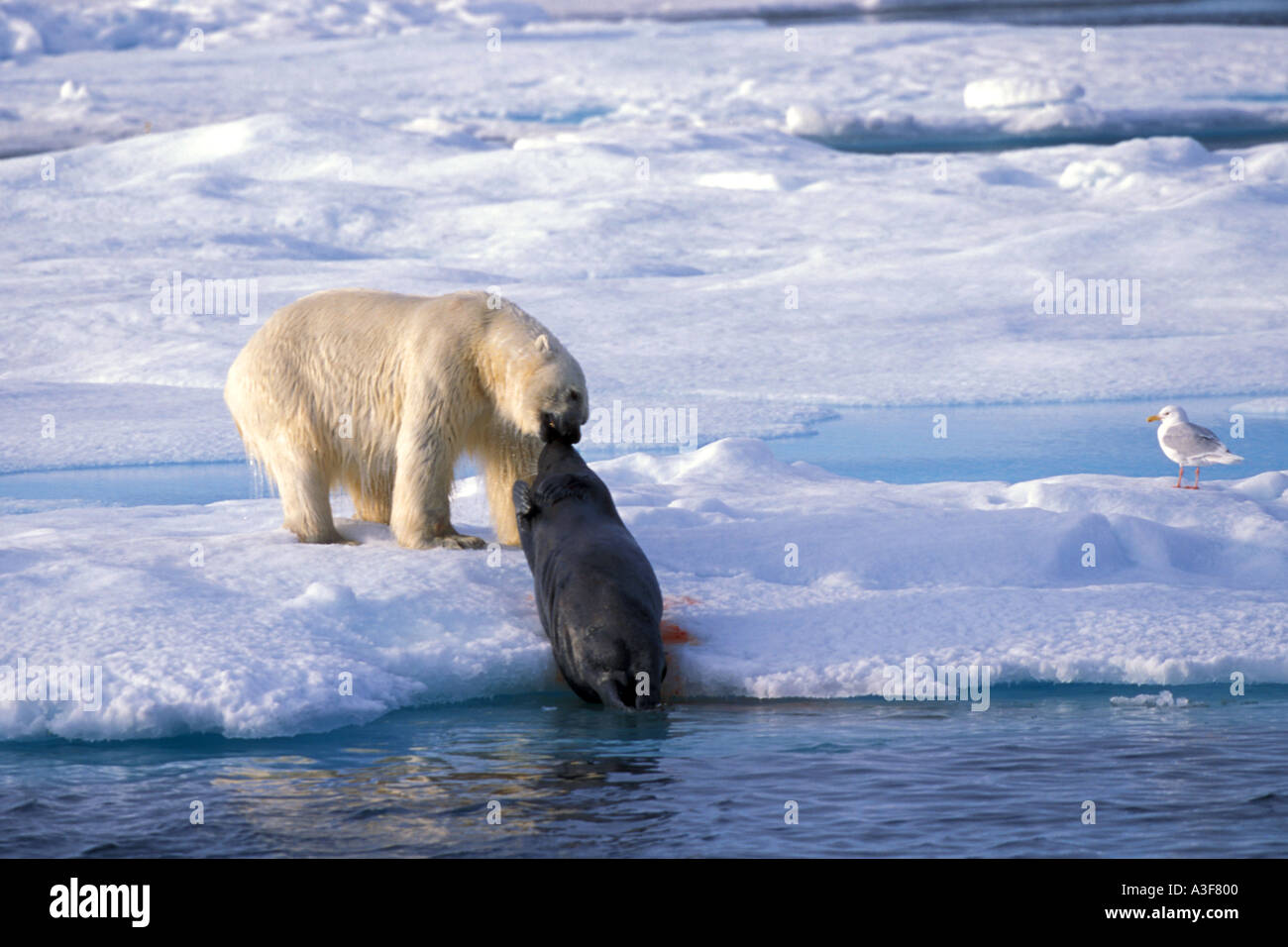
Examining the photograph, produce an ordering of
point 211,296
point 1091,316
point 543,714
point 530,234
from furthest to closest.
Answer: point 530,234, point 211,296, point 1091,316, point 543,714

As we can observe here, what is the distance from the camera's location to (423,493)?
4.85 metres

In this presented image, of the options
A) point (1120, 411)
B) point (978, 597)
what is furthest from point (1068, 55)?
point (978, 597)

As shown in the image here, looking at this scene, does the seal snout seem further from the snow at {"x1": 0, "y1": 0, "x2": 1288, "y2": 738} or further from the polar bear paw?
the polar bear paw

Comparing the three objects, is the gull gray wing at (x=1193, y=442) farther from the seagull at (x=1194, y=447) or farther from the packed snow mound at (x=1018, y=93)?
the packed snow mound at (x=1018, y=93)

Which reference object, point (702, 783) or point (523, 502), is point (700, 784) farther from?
point (523, 502)

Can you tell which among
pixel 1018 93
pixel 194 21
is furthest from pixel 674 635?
pixel 194 21

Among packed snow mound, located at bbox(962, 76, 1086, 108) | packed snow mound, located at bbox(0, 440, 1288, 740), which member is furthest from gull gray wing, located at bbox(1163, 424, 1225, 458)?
packed snow mound, located at bbox(962, 76, 1086, 108)

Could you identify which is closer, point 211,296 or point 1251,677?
point 1251,677

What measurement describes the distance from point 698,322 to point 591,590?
22.0 ft

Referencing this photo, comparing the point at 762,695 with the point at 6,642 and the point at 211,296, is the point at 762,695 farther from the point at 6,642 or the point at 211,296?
the point at 211,296

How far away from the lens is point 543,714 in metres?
4.12

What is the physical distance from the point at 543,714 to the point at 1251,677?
6.47ft

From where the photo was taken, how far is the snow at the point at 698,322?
4281 mm

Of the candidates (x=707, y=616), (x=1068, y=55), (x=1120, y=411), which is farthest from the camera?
(x=1068, y=55)
